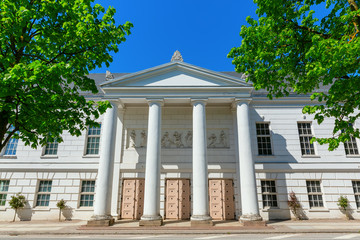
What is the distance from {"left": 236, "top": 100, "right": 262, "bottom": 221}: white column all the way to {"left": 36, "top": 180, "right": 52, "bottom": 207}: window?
46.3 ft

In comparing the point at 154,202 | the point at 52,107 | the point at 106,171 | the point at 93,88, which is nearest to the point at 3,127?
the point at 52,107

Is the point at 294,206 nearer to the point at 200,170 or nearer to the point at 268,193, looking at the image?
the point at 268,193

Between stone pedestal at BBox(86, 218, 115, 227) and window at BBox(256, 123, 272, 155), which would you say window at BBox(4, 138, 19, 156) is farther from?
window at BBox(256, 123, 272, 155)

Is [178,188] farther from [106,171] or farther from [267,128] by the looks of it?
[267,128]

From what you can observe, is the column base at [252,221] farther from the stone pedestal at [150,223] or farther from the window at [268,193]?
the stone pedestal at [150,223]

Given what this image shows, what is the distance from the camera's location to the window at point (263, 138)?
1741 centimetres

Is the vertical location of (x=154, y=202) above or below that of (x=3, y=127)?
below

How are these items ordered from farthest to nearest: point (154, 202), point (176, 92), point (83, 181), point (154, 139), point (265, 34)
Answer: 1. point (83, 181)
2. point (176, 92)
3. point (154, 139)
4. point (154, 202)
5. point (265, 34)

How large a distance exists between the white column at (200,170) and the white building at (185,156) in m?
0.09

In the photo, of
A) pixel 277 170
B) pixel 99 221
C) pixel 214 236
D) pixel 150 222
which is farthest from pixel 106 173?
pixel 277 170

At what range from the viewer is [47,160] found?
17203 mm

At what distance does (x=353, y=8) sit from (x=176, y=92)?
10.5 metres

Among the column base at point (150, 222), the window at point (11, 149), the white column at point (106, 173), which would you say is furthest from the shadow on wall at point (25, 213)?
the column base at point (150, 222)

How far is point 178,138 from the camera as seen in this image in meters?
17.5
